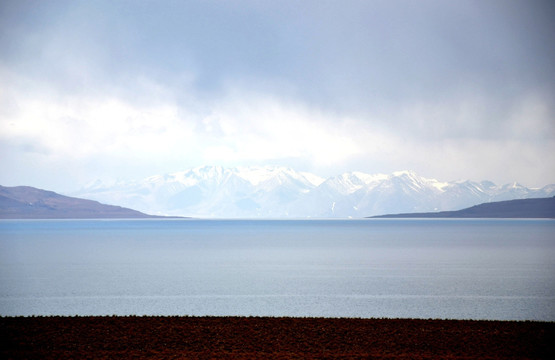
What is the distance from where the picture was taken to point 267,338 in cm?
1557

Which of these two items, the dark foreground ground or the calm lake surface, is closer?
the dark foreground ground

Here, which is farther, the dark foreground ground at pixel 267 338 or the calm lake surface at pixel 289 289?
the calm lake surface at pixel 289 289

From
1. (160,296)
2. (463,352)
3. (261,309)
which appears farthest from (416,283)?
(463,352)

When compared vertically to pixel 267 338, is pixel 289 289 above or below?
below

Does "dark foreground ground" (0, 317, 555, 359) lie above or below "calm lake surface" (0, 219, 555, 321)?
above

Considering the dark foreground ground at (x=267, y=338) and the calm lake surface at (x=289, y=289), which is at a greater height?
the dark foreground ground at (x=267, y=338)

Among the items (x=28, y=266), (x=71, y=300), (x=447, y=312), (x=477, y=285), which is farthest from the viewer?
(x=28, y=266)

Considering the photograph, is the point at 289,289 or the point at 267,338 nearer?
the point at 267,338

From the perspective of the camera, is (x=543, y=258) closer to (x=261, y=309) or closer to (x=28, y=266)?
→ (x=261, y=309)

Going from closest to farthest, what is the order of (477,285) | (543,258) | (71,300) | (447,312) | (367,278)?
(447,312), (71,300), (477,285), (367,278), (543,258)

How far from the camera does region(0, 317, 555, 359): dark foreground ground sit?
1399 cm

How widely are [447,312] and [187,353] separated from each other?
1451 centimetres

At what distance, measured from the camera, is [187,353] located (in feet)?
45.8

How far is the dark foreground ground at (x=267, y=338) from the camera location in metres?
14.0
